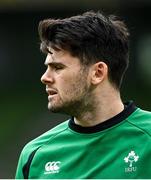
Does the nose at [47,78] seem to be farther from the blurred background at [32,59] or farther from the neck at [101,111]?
the blurred background at [32,59]

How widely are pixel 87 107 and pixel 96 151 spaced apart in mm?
262

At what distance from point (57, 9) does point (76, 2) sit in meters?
0.80

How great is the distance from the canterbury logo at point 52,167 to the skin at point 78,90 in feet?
0.84

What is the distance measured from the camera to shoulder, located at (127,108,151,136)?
14.5 ft

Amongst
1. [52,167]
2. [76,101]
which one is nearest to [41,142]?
[52,167]

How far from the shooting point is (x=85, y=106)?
454cm

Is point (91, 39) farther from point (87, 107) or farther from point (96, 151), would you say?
point (96, 151)

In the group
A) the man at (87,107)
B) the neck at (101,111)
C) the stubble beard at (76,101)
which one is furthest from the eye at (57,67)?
the neck at (101,111)

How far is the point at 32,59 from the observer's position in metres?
16.4

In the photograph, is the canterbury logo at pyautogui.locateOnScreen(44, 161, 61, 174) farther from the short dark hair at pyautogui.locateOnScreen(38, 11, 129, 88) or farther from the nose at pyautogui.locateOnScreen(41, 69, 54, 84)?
the short dark hair at pyautogui.locateOnScreen(38, 11, 129, 88)

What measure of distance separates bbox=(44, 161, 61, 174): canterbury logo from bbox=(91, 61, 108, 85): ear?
490mm

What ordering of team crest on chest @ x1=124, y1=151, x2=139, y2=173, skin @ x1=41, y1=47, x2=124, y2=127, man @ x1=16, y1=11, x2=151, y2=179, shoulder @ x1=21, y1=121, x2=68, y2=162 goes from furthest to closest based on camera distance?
shoulder @ x1=21, y1=121, x2=68, y2=162 → skin @ x1=41, y1=47, x2=124, y2=127 → man @ x1=16, y1=11, x2=151, y2=179 → team crest on chest @ x1=124, y1=151, x2=139, y2=173

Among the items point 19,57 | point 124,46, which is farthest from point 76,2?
point 124,46

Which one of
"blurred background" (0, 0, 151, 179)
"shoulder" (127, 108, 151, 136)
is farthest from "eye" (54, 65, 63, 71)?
"blurred background" (0, 0, 151, 179)
